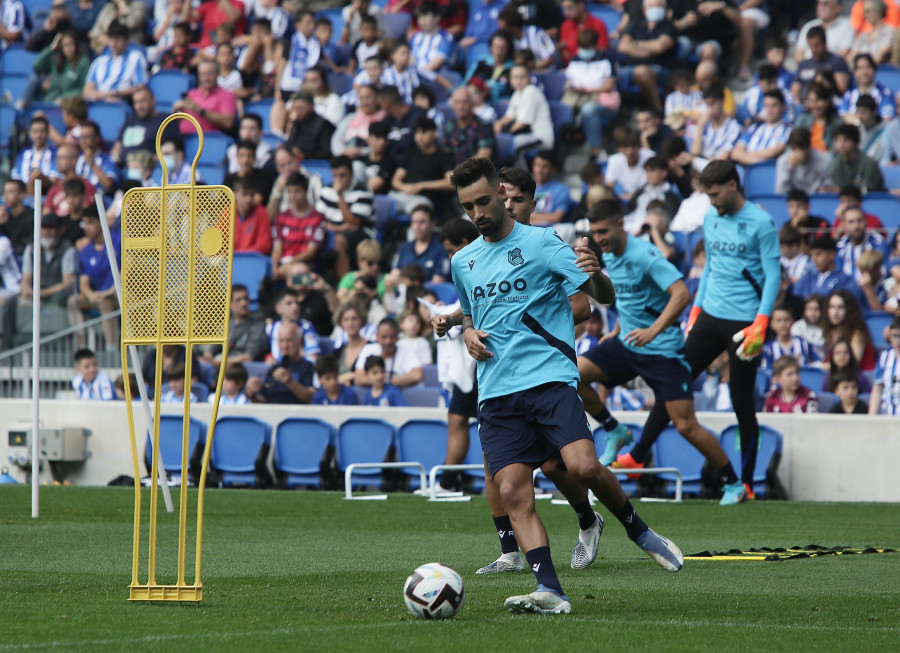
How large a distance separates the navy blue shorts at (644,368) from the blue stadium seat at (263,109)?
1051cm

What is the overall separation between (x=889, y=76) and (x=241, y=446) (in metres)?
9.27

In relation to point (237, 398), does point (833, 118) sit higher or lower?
higher

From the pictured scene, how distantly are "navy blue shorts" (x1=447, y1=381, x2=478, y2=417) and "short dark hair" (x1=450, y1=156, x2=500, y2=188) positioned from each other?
4882 millimetres

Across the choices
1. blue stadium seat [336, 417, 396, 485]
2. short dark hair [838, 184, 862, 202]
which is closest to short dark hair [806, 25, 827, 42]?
short dark hair [838, 184, 862, 202]

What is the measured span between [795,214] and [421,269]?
4220mm

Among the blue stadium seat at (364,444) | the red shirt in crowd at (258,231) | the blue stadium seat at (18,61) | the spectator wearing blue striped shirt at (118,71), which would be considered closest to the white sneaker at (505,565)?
the blue stadium seat at (364,444)

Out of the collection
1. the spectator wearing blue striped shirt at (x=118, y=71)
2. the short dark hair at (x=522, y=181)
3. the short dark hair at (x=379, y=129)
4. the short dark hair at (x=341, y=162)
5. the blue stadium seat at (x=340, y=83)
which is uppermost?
the spectator wearing blue striped shirt at (x=118, y=71)

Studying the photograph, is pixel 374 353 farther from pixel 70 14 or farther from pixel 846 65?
pixel 70 14

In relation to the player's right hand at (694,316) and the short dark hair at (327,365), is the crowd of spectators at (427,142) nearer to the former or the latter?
the short dark hair at (327,365)

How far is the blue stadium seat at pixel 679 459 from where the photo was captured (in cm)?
1378

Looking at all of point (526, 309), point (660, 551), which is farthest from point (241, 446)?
point (526, 309)

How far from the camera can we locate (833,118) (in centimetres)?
1631

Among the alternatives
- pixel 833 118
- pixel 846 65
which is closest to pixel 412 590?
pixel 833 118

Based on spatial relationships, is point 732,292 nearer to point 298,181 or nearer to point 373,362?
point 373,362
